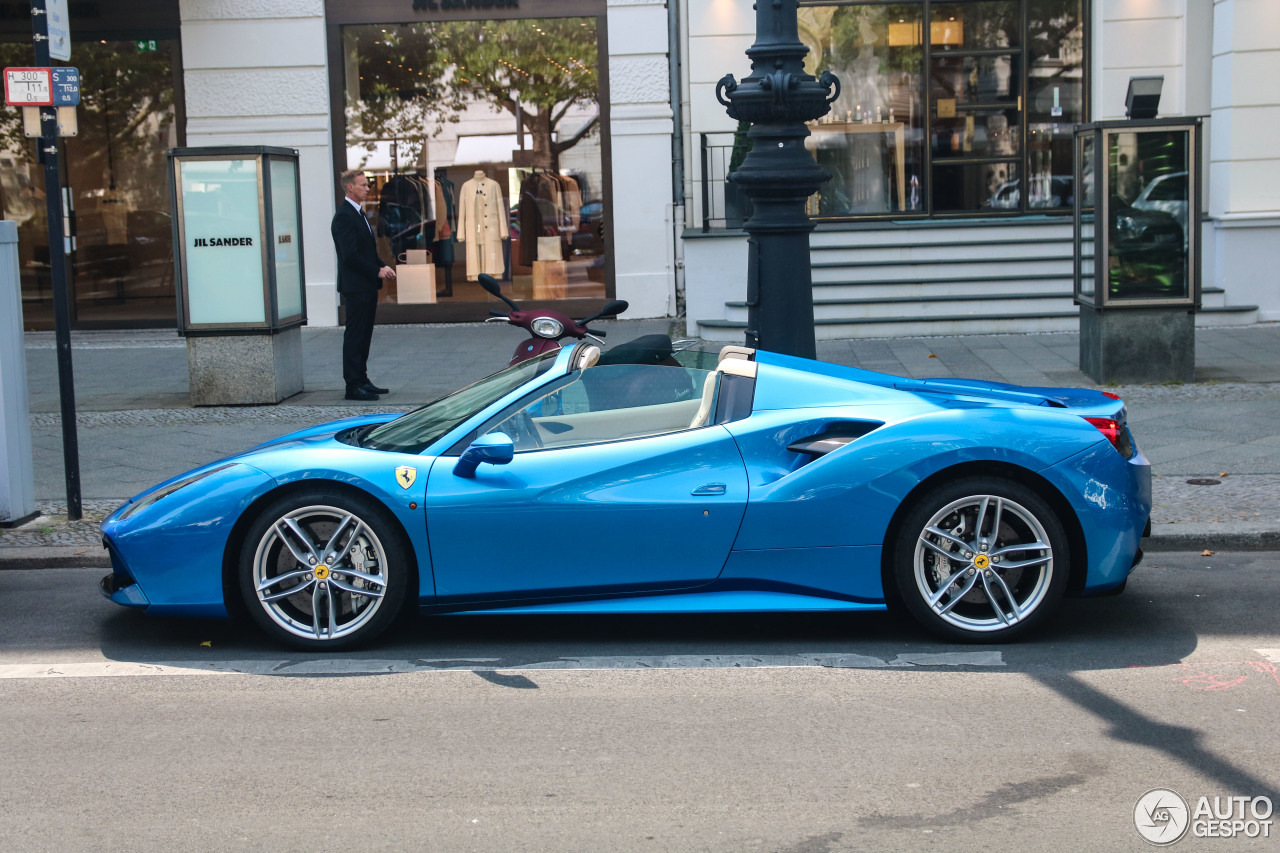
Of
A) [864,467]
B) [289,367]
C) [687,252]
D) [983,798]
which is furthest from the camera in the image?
[687,252]

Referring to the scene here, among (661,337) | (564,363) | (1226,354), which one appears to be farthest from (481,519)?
(1226,354)

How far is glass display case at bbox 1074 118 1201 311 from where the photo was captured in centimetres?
1104

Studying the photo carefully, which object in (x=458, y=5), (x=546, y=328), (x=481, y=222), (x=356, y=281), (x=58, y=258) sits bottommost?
(x=546, y=328)

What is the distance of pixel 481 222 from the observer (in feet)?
57.5

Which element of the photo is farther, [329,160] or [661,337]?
[329,160]

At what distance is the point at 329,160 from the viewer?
17.3 meters

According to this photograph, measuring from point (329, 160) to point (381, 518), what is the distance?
42.1ft

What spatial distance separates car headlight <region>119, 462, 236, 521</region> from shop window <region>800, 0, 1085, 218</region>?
1274 cm

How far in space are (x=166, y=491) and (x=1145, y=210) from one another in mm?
8363

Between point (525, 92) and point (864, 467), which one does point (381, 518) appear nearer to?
point (864, 467)

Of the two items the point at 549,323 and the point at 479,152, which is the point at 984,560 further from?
the point at 479,152

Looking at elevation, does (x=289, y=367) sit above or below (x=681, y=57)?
below

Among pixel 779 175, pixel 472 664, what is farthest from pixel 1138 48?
pixel 472 664
